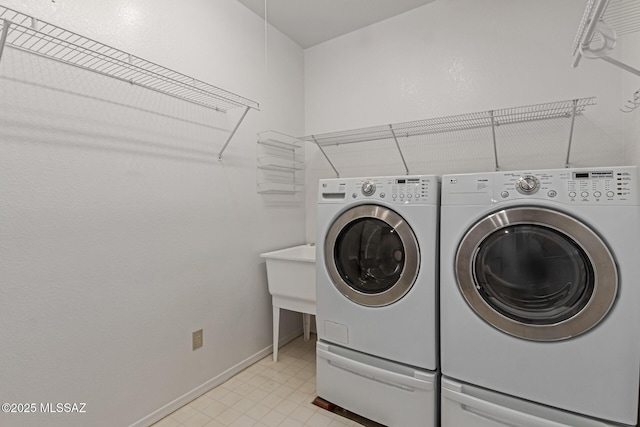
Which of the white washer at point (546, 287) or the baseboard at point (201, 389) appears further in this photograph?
the baseboard at point (201, 389)

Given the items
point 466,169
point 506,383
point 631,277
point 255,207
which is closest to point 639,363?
point 631,277

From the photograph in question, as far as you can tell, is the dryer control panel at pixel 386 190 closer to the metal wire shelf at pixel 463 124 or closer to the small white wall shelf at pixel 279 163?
the metal wire shelf at pixel 463 124

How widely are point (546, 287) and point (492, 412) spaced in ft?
1.87

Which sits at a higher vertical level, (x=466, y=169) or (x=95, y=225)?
(x=466, y=169)

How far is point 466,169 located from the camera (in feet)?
6.92

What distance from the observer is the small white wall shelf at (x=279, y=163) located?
2336mm

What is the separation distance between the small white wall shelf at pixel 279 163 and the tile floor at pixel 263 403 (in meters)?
1.31

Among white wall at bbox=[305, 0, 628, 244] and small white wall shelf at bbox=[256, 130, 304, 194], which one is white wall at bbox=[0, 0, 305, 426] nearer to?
small white wall shelf at bbox=[256, 130, 304, 194]

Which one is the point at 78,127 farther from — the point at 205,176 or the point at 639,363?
the point at 639,363

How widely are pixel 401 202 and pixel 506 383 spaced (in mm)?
892

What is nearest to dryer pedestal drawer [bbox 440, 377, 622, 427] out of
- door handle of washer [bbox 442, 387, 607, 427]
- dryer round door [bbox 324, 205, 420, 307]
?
door handle of washer [bbox 442, 387, 607, 427]

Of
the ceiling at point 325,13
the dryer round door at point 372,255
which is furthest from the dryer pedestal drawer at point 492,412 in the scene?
the ceiling at point 325,13

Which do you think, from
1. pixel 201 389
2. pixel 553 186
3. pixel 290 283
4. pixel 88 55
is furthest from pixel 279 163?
pixel 553 186

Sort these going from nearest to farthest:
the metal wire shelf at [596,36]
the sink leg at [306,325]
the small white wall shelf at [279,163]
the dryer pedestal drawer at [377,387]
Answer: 1. the metal wire shelf at [596,36]
2. the dryer pedestal drawer at [377,387]
3. the small white wall shelf at [279,163]
4. the sink leg at [306,325]
